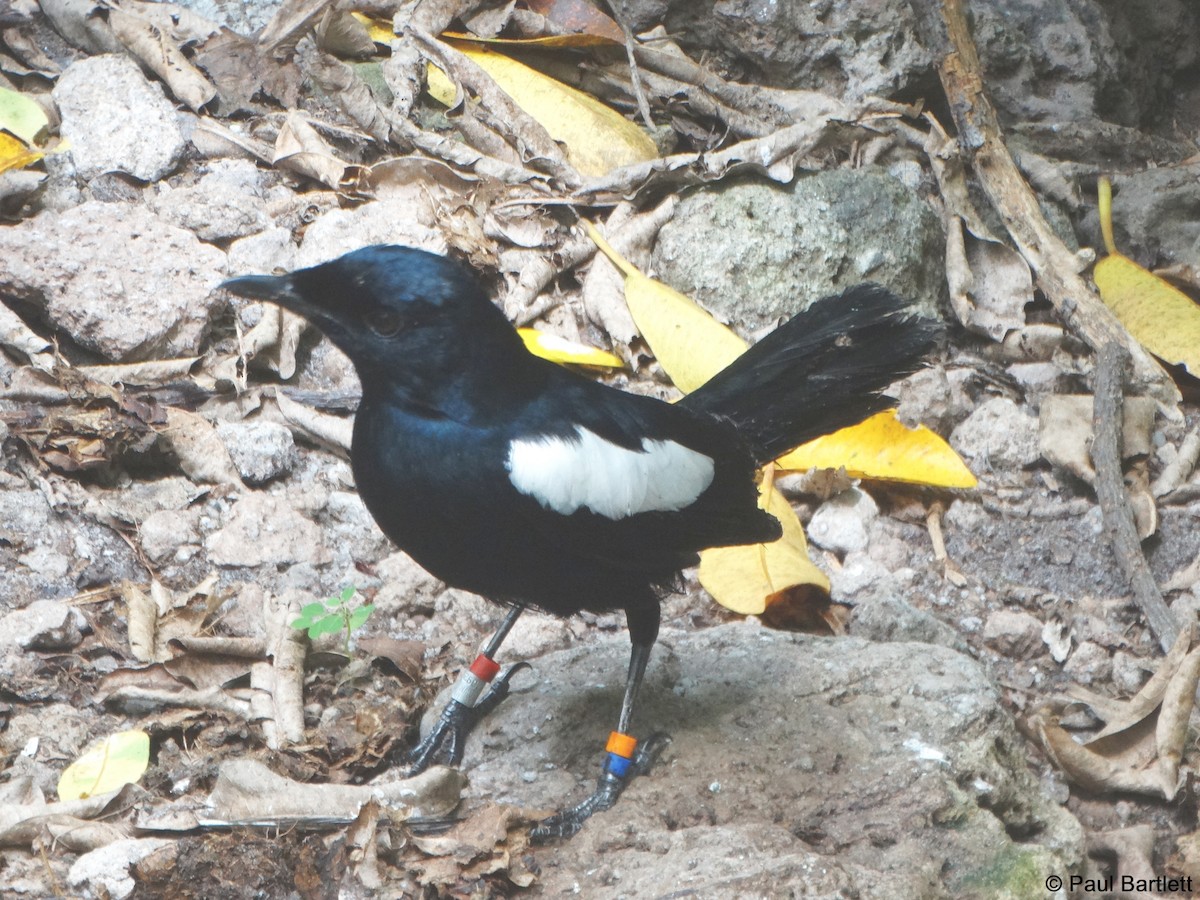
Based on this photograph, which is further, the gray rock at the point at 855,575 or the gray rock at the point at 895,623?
the gray rock at the point at 855,575

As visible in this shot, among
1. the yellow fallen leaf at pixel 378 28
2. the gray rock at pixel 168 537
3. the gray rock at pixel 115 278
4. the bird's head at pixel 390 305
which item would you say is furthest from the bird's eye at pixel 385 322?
the yellow fallen leaf at pixel 378 28

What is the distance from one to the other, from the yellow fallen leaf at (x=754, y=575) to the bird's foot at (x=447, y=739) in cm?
96

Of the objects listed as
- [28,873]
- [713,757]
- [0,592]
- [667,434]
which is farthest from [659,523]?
[0,592]

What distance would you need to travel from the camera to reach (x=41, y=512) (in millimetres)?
3973

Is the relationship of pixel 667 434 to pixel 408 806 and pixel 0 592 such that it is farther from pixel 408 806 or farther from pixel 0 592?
pixel 0 592

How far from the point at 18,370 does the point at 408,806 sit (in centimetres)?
224

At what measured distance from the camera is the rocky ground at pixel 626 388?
3086 millimetres

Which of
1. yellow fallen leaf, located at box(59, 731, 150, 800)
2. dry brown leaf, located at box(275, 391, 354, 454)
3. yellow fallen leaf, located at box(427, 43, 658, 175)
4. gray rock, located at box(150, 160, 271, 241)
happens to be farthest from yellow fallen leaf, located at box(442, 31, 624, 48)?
yellow fallen leaf, located at box(59, 731, 150, 800)

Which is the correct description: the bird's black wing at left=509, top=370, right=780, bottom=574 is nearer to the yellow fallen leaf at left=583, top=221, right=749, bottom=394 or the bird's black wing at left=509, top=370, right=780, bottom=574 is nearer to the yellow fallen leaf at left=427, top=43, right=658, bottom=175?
the yellow fallen leaf at left=583, top=221, right=749, bottom=394

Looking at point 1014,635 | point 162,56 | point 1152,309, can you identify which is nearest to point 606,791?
point 1014,635

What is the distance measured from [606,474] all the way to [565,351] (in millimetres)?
1831

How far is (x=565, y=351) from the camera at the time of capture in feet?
16.3

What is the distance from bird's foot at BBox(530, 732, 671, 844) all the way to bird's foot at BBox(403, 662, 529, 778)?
18.1 inches

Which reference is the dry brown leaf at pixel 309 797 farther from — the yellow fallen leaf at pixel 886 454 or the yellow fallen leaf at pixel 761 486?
the yellow fallen leaf at pixel 886 454
